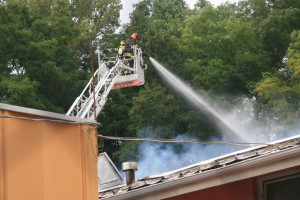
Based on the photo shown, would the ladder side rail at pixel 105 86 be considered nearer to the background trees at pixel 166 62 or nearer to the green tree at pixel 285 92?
the background trees at pixel 166 62

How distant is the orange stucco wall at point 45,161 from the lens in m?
6.65

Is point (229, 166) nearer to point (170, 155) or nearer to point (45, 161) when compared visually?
point (45, 161)

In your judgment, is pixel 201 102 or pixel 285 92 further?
pixel 201 102

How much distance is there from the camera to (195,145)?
116 ft

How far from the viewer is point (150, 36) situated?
34875 millimetres

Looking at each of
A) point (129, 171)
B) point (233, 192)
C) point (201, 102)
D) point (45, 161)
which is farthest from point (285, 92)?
point (45, 161)

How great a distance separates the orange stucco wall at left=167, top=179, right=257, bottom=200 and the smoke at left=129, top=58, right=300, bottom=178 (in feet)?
79.1

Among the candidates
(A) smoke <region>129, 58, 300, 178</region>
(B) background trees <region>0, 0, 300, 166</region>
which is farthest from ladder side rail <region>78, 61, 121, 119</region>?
(A) smoke <region>129, 58, 300, 178</region>

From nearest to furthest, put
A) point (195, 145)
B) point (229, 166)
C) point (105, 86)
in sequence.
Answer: point (229, 166)
point (105, 86)
point (195, 145)

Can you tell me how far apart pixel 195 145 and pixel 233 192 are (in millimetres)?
27137

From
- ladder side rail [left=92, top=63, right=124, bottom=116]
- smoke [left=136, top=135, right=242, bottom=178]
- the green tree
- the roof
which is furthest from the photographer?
smoke [left=136, top=135, right=242, bottom=178]

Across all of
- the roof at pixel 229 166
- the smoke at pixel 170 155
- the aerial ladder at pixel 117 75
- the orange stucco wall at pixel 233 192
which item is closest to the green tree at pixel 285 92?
the smoke at pixel 170 155

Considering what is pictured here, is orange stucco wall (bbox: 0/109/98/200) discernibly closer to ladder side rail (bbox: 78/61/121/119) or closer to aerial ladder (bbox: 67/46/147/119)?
ladder side rail (bbox: 78/61/121/119)

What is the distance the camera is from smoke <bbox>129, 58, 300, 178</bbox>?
33.3 meters
